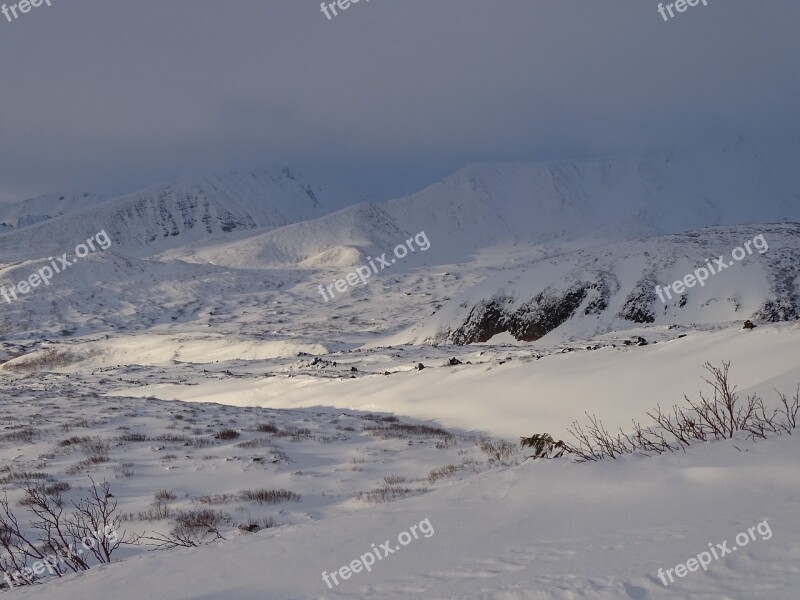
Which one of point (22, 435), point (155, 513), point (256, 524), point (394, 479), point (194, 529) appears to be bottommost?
point (394, 479)

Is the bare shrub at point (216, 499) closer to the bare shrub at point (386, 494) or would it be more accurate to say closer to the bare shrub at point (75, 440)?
the bare shrub at point (386, 494)

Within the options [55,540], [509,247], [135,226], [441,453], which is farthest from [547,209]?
[55,540]

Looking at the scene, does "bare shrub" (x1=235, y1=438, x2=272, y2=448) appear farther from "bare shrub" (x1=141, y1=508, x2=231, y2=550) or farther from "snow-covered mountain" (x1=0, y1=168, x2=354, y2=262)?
"snow-covered mountain" (x1=0, y1=168, x2=354, y2=262)

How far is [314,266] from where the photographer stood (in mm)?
102500

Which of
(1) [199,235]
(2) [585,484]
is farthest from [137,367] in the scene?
(1) [199,235]

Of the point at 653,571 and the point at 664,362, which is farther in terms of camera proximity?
the point at 664,362

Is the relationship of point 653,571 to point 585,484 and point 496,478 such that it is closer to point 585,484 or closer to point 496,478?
point 585,484

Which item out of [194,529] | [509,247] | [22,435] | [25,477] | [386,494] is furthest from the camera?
[509,247]

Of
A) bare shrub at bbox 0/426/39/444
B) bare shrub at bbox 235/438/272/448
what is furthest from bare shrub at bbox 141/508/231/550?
bare shrub at bbox 0/426/39/444

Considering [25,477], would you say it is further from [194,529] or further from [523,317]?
[523,317]

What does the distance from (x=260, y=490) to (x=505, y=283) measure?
32604 millimetres

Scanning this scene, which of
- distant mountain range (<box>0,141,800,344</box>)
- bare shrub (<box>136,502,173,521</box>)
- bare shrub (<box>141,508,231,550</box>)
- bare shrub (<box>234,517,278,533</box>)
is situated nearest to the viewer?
bare shrub (<box>141,508,231,550</box>)

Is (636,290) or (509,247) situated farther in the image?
(509,247)

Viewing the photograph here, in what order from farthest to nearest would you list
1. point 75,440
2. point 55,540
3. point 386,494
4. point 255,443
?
point 75,440, point 255,443, point 386,494, point 55,540
